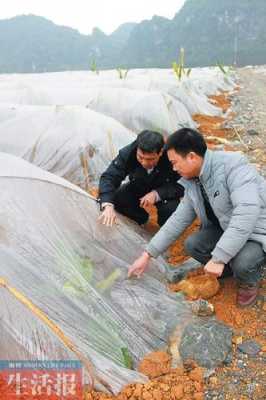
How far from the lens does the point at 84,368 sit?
7.28ft

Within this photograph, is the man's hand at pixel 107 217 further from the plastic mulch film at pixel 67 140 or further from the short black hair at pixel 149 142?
the plastic mulch film at pixel 67 140

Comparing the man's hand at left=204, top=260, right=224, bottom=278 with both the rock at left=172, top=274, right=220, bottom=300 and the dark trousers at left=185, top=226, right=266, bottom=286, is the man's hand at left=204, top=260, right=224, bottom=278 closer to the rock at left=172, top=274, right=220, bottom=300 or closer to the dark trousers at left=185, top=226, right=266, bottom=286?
the dark trousers at left=185, top=226, right=266, bottom=286

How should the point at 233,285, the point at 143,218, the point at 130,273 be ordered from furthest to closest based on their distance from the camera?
1. the point at 143,218
2. the point at 233,285
3. the point at 130,273

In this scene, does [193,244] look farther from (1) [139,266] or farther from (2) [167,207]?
(2) [167,207]

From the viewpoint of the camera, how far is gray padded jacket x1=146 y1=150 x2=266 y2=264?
2369 mm

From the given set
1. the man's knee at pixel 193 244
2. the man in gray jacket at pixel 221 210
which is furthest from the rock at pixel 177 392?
the man's knee at pixel 193 244

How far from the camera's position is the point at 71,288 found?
8.00ft

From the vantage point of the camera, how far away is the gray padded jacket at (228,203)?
2369mm

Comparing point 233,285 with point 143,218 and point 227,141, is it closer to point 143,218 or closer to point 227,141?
point 143,218

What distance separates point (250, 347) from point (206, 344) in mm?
284

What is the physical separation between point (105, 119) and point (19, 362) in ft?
13.1

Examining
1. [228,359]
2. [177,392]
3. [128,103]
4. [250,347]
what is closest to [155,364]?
[177,392]

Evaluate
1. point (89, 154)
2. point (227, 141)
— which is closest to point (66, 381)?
point (89, 154)

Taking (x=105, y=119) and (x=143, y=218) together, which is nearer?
(x=143, y=218)
